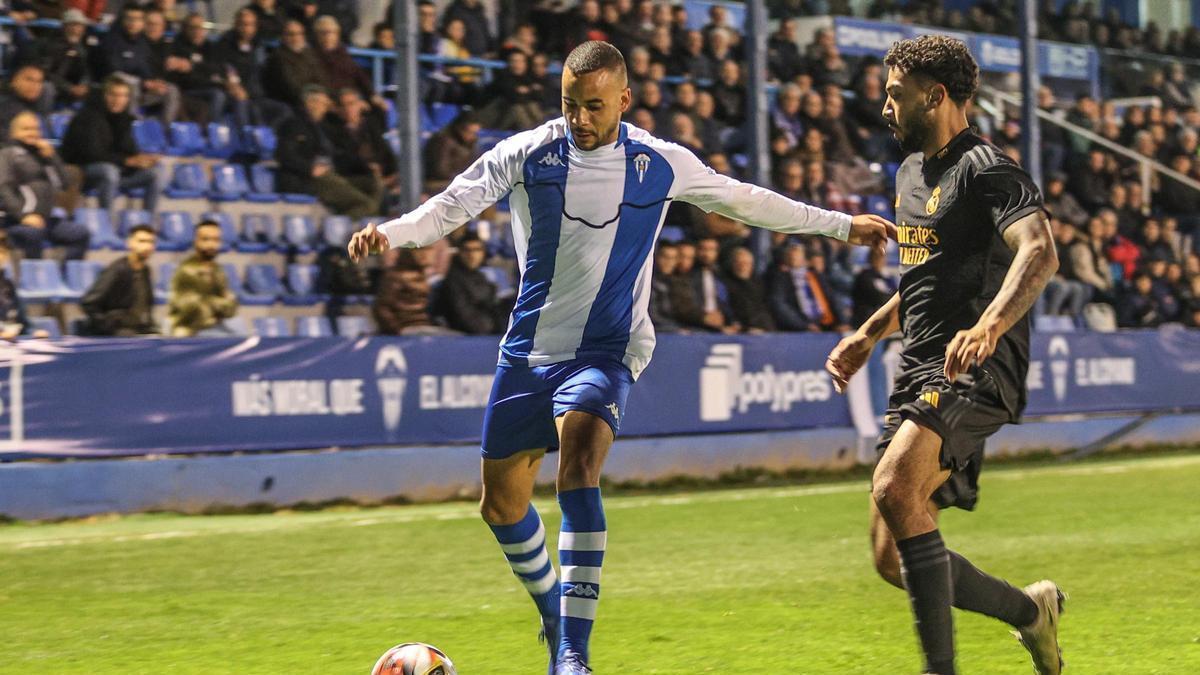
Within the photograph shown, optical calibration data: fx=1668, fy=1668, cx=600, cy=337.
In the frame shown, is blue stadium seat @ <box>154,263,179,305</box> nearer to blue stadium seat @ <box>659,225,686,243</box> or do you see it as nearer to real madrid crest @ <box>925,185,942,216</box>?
blue stadium seat @ <box>659,225,686,243</box>

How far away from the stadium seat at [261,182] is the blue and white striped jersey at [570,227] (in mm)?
9778

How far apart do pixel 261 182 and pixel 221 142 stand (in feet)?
1.66

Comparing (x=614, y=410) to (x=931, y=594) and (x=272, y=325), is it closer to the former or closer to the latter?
(x=931, y=594)

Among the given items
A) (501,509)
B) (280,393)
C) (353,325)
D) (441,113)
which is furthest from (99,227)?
(501,509)

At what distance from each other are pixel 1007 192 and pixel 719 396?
377 inches

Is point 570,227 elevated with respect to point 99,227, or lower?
elevated

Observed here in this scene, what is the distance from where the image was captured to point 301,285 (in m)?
14.6

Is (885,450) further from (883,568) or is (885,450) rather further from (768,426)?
(768,426)

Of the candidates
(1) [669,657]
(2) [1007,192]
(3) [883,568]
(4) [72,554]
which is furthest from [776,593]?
(4) [72,554]

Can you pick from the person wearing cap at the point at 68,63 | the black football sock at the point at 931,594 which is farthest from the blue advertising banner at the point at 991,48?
the black football sock at the point at 931,594

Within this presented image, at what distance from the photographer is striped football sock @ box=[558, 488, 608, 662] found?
5320 millimetres

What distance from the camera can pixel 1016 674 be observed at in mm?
5945

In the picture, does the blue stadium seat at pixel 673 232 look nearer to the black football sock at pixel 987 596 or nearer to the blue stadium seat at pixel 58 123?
the blue stadium seat at pixel 58 123

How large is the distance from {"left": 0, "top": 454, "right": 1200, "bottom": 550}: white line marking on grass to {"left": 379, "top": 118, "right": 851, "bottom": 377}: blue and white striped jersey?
17.5 ft
